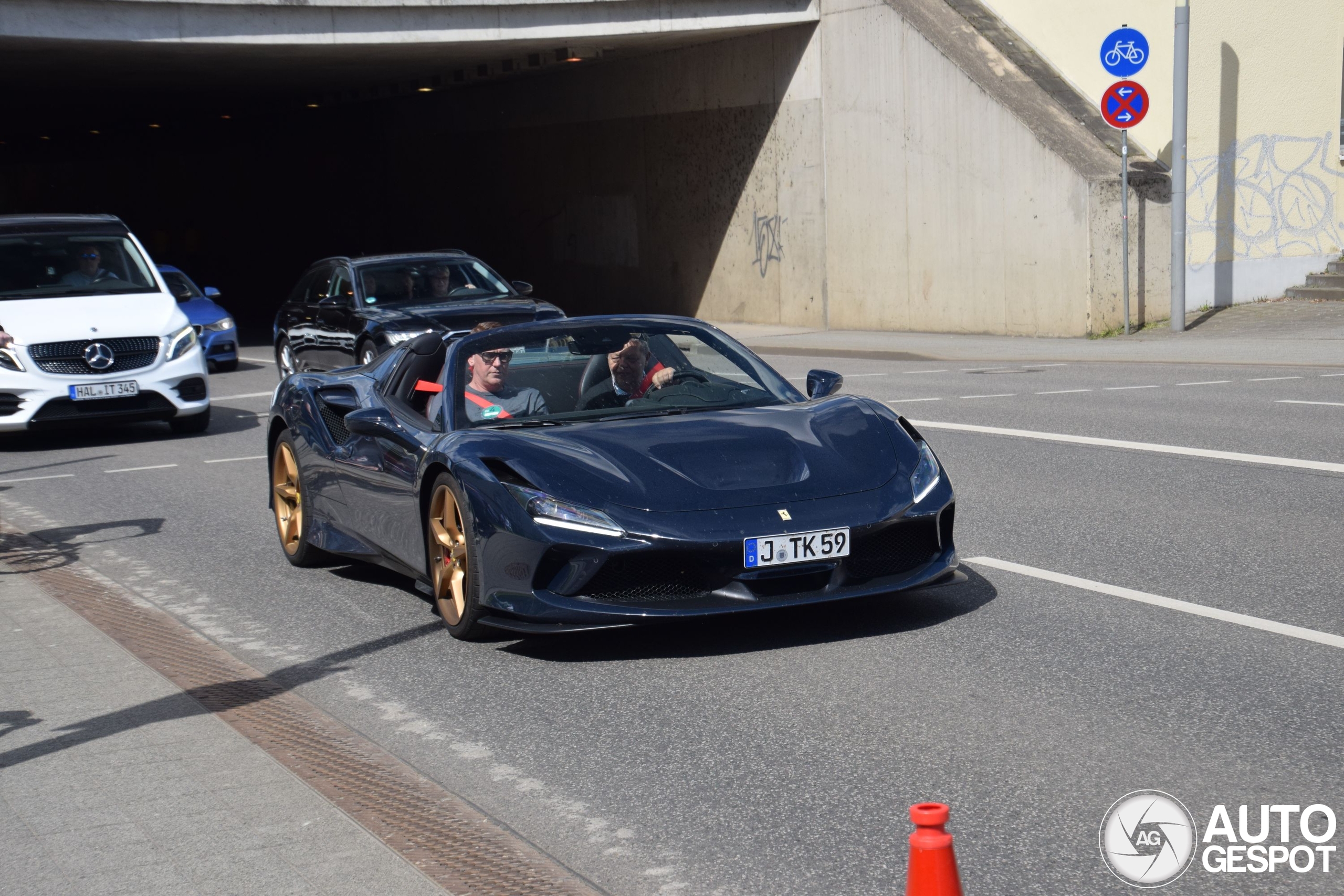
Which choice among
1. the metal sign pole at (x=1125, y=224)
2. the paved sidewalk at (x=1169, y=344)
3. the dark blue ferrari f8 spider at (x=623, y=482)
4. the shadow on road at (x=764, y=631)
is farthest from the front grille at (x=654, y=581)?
the metal sign pole at (x=1125, y=224)

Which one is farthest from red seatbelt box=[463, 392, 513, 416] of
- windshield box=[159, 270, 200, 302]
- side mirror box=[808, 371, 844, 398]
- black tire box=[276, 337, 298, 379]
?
windshield box=[159, 270, 200, 302]

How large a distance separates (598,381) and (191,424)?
9.15 meters

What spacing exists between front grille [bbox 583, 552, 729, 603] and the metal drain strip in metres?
1.07

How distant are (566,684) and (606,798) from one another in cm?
131

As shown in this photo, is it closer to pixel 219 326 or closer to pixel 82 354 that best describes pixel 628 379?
pixel 82 354

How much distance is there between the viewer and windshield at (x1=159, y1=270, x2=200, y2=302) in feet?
73.4

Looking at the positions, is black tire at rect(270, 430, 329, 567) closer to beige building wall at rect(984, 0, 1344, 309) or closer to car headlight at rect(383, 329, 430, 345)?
car headlight at rect(383, 329, 430, 345)

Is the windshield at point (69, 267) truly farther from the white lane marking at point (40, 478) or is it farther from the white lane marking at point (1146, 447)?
the white lane marking at point (1146, 447)

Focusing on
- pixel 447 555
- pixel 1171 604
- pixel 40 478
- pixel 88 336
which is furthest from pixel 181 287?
pixel 1171 604

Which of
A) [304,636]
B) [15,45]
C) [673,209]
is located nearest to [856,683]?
[304,636]

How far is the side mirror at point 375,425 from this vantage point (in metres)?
7.32

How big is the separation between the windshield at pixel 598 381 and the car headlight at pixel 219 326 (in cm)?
1573

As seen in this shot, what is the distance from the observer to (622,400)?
718cm

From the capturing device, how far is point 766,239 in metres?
27.6
